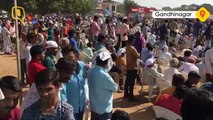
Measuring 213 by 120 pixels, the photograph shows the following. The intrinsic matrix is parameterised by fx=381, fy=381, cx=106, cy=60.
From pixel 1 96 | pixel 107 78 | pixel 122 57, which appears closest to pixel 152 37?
pixel 122 57

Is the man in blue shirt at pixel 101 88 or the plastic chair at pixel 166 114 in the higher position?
the man in blue shirt at pixel 101 88

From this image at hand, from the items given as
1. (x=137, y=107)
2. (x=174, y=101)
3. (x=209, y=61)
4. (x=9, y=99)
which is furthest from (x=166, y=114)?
(x=137, y=107)

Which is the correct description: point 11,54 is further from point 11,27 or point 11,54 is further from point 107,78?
point 107,78

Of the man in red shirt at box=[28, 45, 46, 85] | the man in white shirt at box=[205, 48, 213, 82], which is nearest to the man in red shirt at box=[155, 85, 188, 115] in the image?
the man in red shirt at box=[28, 45, 46, 85]

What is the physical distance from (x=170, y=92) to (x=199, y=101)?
13.4ft

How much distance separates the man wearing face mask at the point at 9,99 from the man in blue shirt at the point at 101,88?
6.10 ft

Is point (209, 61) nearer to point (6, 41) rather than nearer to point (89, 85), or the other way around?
point (89, 85)

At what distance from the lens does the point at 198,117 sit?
2256 mm

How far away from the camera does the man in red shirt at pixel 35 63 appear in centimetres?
529

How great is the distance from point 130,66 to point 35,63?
3.86 m

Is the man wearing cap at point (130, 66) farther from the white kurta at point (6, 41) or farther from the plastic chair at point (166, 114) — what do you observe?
the white kurta at point (6, 41)

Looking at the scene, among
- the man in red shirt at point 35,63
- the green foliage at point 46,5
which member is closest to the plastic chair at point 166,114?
the man in red shirt at point 35,63

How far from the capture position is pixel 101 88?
538 cm

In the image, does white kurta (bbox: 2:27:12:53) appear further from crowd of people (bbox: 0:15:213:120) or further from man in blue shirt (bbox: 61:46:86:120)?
man in blue shirt (bbox: 61:46:86:120)
